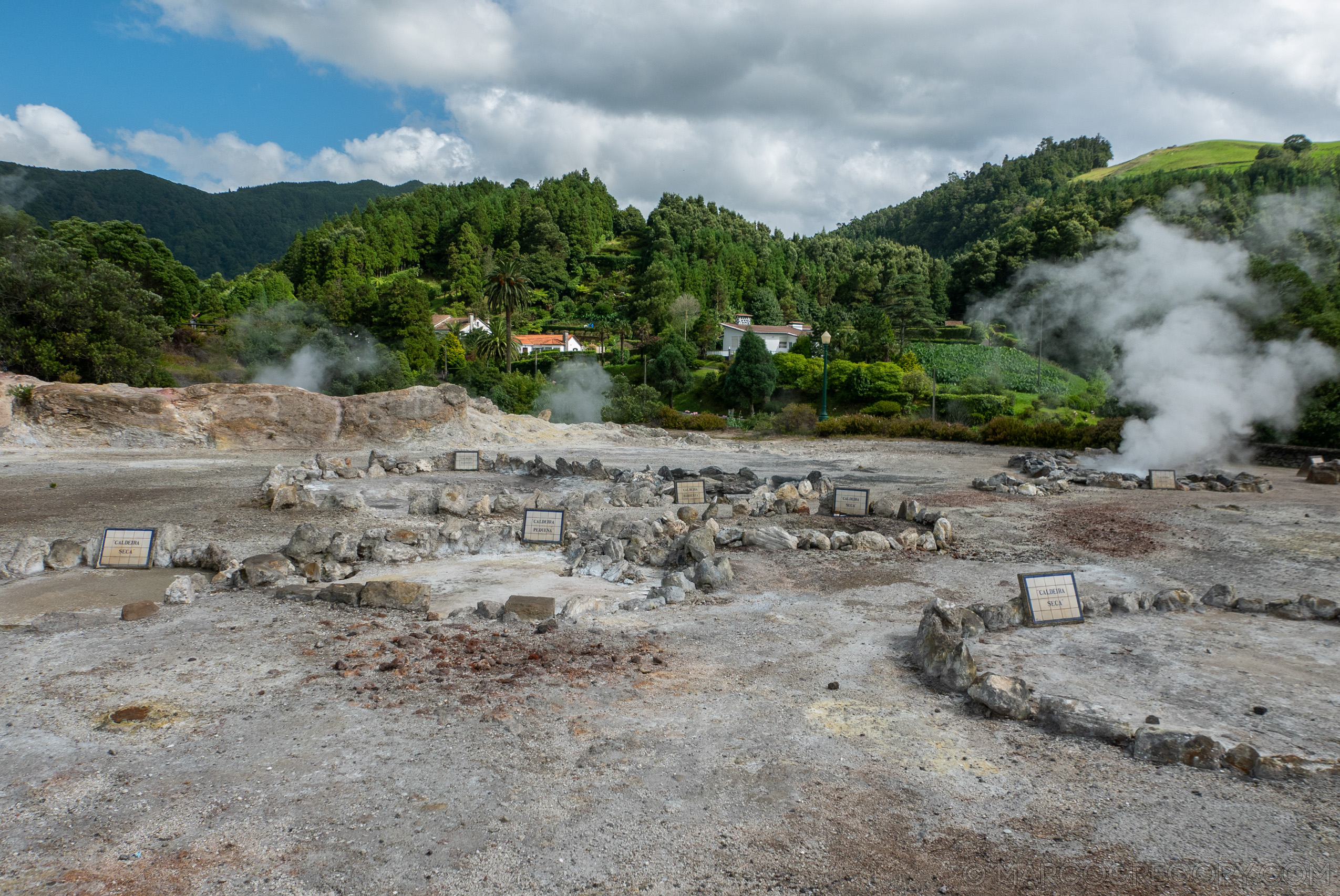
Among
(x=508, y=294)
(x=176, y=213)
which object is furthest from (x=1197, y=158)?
(x=176, y=213)

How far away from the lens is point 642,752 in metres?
4.21

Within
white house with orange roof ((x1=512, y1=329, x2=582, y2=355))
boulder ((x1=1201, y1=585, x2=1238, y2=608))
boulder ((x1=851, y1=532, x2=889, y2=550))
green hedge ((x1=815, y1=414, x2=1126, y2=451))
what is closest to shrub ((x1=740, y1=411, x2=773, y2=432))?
green hedge ((x1=815, y1=414, x2=1126, y2=451))

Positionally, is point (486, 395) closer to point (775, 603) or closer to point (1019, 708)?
point (775, 603)

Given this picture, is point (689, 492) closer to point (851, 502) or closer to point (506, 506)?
point (851, 502)

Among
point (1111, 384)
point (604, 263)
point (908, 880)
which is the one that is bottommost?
point (908, 880)

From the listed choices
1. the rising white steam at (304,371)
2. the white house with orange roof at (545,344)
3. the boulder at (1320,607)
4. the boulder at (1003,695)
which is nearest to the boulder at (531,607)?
the boulder at (1003,695)

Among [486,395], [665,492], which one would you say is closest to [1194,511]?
[665,492]

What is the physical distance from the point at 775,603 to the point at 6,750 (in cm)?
580

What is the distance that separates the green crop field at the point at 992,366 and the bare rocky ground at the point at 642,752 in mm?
33060

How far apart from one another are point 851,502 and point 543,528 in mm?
5092

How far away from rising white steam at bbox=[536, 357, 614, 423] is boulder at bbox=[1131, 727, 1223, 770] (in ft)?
104

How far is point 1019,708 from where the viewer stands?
4.57 metres

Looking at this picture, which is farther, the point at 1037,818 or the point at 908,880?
the point at 1037,818

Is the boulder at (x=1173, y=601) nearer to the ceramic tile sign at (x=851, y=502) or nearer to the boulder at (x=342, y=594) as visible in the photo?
the ceramic tile sign at (x=851, y=502)
